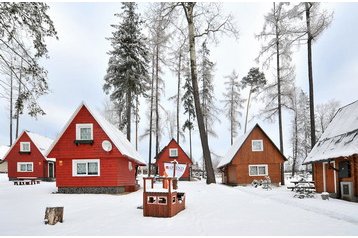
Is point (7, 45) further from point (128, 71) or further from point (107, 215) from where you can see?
point (128, 71)

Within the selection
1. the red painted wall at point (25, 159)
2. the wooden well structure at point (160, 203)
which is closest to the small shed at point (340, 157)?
the wooden well structure at point (160, 203)

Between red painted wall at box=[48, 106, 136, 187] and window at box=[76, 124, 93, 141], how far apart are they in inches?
8.3

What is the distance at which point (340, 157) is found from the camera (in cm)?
1659

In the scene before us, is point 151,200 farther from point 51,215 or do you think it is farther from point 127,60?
point 127,60

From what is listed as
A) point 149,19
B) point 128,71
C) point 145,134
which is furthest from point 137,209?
point 145,134

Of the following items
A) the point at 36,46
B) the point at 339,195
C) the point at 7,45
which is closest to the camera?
the point at 7,45

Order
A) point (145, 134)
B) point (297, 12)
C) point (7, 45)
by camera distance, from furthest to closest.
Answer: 1. point (145, 134)
2. point (297, 12)
3. point (7, 45)

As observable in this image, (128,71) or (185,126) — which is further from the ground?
(128,71)

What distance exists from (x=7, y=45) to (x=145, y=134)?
32540 mm

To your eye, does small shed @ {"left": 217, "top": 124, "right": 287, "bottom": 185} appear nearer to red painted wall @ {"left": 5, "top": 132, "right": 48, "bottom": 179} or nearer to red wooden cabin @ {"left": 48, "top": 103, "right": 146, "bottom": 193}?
red wooden cabin @ {"left": 48, "top": 103, "right": 146, "bottom": 193}

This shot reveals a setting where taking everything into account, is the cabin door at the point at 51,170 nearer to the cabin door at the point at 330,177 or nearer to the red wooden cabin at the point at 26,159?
the red wooden cabin at the point at 26,159

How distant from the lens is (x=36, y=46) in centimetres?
1202

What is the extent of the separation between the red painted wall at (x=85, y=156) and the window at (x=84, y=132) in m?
0.21

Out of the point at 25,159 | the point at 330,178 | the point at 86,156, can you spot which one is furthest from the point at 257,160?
the point at 25,159
